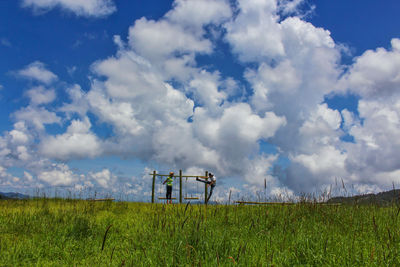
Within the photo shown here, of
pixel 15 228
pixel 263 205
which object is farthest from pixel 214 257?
pixel 15 228

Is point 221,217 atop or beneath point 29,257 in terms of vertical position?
atop

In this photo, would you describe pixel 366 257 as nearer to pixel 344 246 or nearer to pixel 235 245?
pixel 344 246

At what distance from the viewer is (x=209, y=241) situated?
4434 mm

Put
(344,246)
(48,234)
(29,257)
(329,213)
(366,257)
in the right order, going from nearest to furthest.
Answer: (366,257) < (344,246) < (29,257) < (48,234) < (329,213)

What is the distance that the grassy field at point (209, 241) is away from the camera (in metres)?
4.01

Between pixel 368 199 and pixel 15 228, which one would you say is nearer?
pixel 15 228

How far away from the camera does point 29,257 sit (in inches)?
215

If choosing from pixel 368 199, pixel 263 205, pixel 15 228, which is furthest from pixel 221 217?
pixel 368 199

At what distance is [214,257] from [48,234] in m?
4.56

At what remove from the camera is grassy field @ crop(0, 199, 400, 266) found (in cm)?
401

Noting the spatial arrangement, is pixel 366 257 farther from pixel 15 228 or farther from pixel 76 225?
pixel 15 228

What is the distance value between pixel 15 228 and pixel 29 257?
7.41 ft

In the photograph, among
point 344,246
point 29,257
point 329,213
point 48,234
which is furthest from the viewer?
point 329,213

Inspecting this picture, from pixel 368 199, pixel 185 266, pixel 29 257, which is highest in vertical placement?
pixel 368 199
